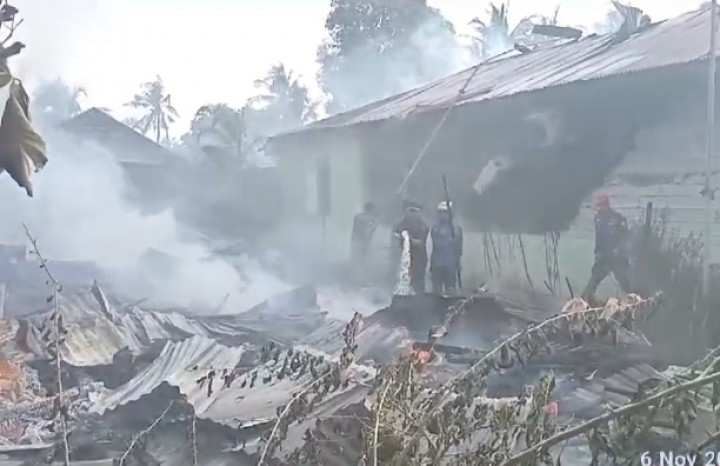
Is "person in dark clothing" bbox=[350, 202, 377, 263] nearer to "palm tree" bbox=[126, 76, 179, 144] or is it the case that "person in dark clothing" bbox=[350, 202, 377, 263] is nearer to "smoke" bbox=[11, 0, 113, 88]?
"palm tree" bbox=[126, 76, 179, 144]

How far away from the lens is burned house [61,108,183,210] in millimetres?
2943

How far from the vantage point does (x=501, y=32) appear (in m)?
3.13

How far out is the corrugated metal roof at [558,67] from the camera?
3.05 metres

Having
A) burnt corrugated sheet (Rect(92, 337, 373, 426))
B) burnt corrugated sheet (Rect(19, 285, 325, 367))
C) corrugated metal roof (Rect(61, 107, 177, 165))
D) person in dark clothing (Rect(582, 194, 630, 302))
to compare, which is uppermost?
corrugated metal roof (Rect(61, 107, 177, 165))

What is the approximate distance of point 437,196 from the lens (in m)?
3.07

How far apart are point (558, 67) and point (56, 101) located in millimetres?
1587

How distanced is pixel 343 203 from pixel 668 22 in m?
1.20

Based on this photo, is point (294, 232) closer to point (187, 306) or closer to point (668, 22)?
point (187, 306)

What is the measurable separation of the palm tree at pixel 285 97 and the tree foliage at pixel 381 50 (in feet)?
0.24

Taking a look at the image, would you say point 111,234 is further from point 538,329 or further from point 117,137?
point 538,329

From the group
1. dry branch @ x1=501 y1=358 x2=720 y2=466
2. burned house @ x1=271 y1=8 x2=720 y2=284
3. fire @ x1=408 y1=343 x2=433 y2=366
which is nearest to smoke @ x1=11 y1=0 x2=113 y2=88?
burned house @ x1=271 y1=8 x2=720 y2=284

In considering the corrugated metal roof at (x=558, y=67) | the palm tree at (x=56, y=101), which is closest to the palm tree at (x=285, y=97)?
the corrugated metal roof at (x=558, y=67)

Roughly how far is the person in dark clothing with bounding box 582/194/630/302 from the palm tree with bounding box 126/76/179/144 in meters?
1.39

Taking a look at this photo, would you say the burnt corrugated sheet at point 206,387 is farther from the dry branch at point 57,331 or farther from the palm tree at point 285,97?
the palm tree at point 285,97
